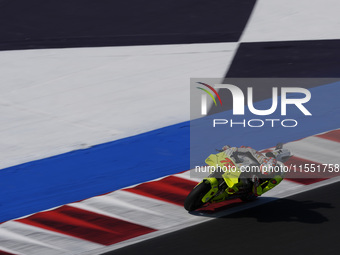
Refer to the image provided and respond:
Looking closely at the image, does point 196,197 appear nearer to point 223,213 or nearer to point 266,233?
point 223,213

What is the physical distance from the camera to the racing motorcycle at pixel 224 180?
8.02 m

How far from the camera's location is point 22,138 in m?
12.1

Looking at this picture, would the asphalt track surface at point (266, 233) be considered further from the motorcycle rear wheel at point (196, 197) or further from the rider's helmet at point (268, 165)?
the rider's helmet at point (268, 165)

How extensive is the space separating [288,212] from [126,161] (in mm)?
3065

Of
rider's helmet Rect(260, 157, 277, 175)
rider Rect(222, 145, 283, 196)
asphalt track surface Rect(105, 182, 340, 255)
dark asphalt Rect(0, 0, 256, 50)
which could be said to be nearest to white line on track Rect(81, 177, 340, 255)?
asphalt track surface Rect(105, 182, 340, 255)

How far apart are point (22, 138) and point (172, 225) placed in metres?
4.77

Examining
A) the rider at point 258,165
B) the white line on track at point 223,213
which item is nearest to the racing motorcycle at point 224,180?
the rider at point 258,165

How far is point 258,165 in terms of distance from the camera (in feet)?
26.7

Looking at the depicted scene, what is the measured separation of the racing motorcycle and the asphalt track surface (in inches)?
11.2

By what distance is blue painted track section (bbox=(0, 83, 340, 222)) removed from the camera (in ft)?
31.2

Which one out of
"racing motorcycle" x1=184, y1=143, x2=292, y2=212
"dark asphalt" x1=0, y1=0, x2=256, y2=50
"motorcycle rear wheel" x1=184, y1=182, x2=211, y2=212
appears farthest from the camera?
"dark asphalt" x1=0, y1=0, x2=256, y2=50

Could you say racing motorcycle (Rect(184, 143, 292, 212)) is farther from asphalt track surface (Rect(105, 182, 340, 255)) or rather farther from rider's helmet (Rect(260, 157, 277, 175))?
asphalt track surface (Rect(105, 182, 340, 255))

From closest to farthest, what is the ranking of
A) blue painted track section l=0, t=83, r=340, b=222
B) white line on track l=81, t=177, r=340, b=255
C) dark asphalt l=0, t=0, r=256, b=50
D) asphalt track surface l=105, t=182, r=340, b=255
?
1. asphalt track surface l=105, t=182, r=340, b=255
2. white line on track l=81, t=177, r=340, b=255
3. blue painted track section l=0, t=83, r=340, b=222
4. dark asphalt l=0, t=0, r=256, b=50

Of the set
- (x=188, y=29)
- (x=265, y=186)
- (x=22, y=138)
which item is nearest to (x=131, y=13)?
(x=188, y=29)
